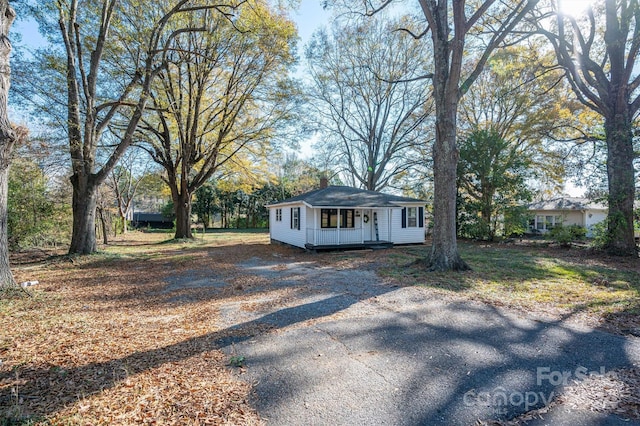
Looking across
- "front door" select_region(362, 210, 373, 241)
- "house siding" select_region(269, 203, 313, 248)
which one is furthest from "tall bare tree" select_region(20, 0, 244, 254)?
"front door" select_region(362, 210, 373, 241)

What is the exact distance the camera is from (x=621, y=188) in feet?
37.9

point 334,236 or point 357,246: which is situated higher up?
point 334,236

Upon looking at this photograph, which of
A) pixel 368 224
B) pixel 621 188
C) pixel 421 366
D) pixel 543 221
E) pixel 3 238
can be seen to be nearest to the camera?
pixel 421 366

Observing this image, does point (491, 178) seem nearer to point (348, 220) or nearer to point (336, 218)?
point (348, 220)

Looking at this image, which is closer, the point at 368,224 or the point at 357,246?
the point at 357,246

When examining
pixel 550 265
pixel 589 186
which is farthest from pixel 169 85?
pixel 589 186

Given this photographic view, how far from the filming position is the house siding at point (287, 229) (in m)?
15.4

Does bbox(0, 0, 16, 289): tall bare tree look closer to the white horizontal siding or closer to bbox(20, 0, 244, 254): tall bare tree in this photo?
bbox(20, 0, 244, 254): tall bare tree

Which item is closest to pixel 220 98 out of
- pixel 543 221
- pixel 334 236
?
pixel 334 236

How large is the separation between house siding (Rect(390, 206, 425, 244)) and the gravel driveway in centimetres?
1135

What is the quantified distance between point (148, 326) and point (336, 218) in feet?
38.3

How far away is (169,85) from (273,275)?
13.4 meters

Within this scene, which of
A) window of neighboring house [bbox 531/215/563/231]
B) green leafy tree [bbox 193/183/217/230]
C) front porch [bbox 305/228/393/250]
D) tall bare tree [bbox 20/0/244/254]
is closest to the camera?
tall bare tree [bbox 20/0/244/254]

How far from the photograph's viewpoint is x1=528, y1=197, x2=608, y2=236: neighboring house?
2447cm
